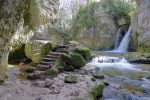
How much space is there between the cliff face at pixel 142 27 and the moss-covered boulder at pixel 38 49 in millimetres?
10222

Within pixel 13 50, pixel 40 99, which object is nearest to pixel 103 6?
pixel 13 50

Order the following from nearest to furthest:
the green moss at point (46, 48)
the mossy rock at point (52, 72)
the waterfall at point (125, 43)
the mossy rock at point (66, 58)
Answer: the mossy rock at point (52, 72), the mossy rock at point (66, 58), the green moss at point (46, 48), the waterfall at point (125, 43)

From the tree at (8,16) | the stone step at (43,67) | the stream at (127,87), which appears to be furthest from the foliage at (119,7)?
the tree at (8,16)

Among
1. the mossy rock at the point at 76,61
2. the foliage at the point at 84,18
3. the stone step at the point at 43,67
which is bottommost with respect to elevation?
Result: the stone step at the point at 43,67

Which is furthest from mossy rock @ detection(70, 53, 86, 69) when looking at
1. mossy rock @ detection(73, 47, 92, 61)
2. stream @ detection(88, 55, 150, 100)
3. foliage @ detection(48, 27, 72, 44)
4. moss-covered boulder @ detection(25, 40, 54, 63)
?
foliage @ detection(48, 27, 72, 44)

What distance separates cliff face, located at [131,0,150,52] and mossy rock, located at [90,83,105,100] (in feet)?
40.7

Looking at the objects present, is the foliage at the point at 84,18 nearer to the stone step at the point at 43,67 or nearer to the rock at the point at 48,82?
the stone step at the point at 43,67

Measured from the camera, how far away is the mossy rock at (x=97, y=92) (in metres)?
7.00

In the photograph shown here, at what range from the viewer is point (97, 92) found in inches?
285

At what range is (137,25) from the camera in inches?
848

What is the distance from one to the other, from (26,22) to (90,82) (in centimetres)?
326

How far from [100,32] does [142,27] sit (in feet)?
24.8

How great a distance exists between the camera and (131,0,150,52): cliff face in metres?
19.3

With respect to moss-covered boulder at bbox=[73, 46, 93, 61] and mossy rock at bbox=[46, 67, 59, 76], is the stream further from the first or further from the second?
moss-covered boulder at bbox=[73, 46, 93, 61]
